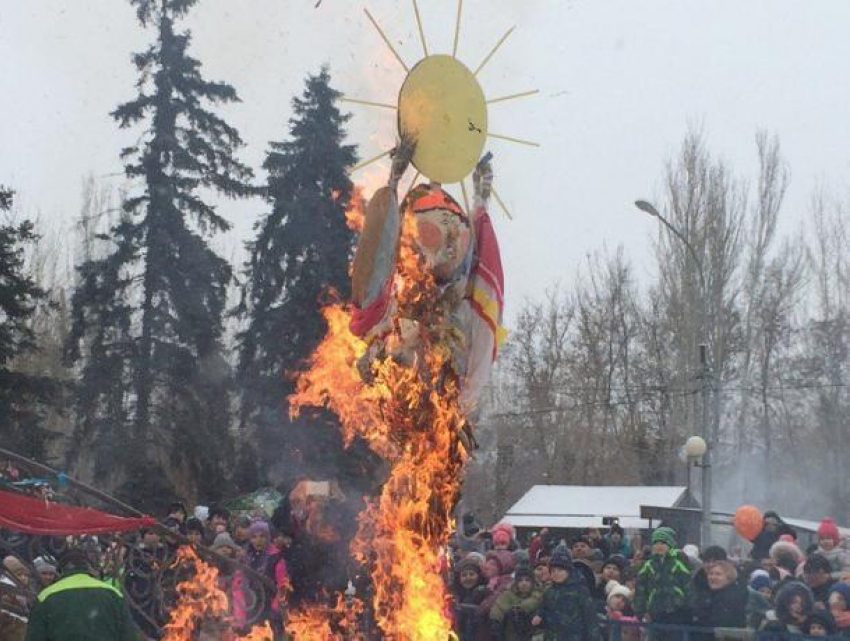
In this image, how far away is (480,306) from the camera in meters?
7.02

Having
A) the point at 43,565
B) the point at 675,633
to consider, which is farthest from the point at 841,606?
the point at 43,565

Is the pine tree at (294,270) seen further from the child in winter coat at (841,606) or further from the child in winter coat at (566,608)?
the child in winter coat at (841,606)

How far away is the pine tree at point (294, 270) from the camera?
1409cm

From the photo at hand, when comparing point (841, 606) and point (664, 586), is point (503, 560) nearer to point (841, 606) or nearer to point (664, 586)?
point (664, 586)

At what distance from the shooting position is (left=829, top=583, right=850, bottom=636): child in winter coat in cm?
833

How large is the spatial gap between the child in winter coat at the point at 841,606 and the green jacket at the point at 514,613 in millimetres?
2250

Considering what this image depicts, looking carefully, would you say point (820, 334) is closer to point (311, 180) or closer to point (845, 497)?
point (845, 497)

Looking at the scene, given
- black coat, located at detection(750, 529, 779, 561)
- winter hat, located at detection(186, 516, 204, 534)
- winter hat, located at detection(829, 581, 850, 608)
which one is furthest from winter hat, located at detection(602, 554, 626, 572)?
winter hat, located at detection(186, 516, 204, 534)

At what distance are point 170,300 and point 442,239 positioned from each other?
51.3 feet

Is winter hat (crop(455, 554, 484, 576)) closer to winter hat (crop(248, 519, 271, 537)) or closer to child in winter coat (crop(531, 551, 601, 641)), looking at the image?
child in winter coat (crop(531, 551, 601, 641))

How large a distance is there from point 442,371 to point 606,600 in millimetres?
4846

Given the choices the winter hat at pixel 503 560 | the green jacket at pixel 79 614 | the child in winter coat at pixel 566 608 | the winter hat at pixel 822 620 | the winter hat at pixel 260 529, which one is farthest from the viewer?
the winter hat at pixel 503 560

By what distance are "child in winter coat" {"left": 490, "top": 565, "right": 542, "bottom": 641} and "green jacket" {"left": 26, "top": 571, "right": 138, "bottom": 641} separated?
13.9ft

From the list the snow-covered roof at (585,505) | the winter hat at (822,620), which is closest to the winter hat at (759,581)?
the winter hat at (822,620)
